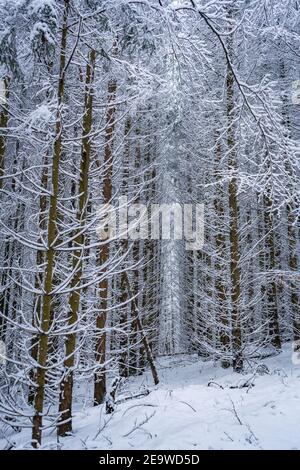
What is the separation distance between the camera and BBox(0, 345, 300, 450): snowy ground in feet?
14.5

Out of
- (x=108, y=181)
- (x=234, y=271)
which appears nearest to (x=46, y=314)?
(x=108, y=181)

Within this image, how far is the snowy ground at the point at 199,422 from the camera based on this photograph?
441 cm

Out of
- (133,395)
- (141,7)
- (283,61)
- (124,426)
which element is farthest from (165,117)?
(124,426)

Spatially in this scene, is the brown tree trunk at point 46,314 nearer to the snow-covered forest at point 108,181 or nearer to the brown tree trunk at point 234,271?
the snow-covered forest at point 108,181

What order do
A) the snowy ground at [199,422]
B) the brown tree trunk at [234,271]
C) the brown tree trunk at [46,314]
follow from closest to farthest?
the brown tree trunk at [46,314] < the snowy ground at [199,422] < the brown tree trunk at [234,271]

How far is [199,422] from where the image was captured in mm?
5141

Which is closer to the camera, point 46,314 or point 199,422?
point 46,314

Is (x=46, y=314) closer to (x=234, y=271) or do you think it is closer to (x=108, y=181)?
(x=108, y=181)

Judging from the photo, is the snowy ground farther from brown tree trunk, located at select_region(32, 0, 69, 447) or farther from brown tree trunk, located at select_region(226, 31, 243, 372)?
brown tree trunk, located at select_region(226, 31, 243, 372)

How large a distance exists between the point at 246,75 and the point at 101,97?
19.9ft

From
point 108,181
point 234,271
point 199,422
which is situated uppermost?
point 108,181

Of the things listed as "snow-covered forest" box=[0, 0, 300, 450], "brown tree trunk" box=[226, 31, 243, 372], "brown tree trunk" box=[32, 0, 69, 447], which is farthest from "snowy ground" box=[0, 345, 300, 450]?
"brown tree trunk" box=[226, 31, 243, 372]

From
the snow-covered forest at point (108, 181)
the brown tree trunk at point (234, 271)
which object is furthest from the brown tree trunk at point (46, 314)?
the brown tree trunk at point (234, 271)
